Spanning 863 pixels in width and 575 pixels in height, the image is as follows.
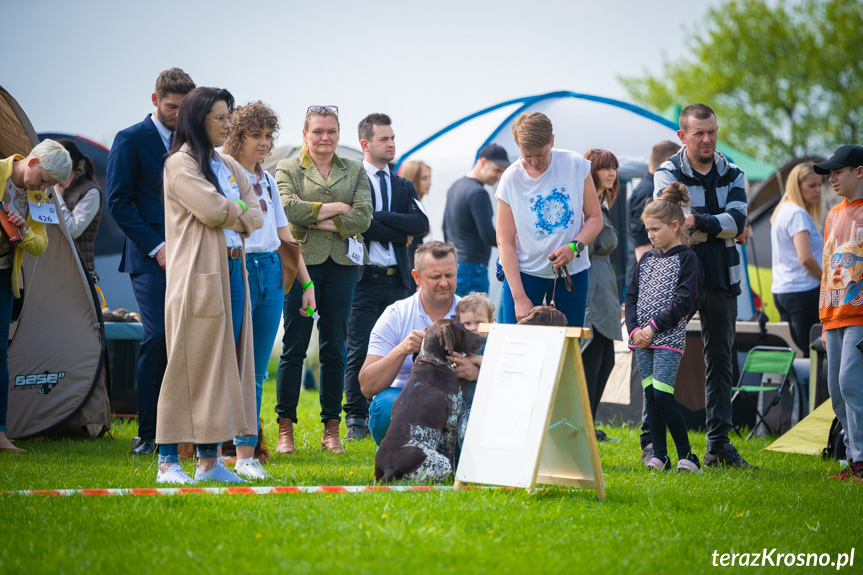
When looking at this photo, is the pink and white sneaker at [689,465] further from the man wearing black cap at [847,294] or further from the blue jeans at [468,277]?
the blue jeans at [468,277]

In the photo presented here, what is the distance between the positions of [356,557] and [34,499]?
1.52 metres

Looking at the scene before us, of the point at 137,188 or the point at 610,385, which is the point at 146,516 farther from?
the point at 610,385

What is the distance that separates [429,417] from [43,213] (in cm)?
292

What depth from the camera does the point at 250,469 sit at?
437cm

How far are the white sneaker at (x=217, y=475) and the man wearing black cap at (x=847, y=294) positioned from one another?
10.5 ft

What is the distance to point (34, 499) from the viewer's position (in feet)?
11.7

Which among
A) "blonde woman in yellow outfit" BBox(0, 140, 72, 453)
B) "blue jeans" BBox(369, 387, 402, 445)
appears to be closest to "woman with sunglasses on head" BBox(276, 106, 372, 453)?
"blue jeans" BBox(369, 387, 402, 445)

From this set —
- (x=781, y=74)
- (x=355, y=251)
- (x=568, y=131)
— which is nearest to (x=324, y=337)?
(x=355, y=251)

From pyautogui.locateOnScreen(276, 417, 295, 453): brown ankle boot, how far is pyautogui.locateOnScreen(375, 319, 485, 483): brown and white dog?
148 cm

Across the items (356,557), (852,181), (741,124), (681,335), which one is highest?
(741,124)

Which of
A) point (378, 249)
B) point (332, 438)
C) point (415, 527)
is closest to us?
point (415, 527)

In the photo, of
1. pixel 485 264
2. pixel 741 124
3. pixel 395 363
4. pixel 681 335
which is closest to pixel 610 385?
pixel 485 264

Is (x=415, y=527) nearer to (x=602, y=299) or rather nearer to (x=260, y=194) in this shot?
(x=260, y=194)

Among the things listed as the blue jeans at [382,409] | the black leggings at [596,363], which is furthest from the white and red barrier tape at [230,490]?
the black leggings at [596,363]
